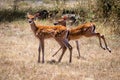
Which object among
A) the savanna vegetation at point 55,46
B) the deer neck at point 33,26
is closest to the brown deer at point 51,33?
the deer neck at point 33,26

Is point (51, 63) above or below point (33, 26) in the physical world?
below

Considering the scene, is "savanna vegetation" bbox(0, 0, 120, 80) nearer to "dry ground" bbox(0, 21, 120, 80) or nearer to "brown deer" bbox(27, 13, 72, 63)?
"dry ground" bbox(0, 21, 120, 80)

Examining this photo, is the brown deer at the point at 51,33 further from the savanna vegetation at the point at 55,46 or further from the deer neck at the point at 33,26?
the savanna vegetation at the point at 55,46

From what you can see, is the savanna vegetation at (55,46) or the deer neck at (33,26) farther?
the deer neck at (33,26)

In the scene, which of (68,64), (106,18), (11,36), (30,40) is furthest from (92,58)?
(106,18)

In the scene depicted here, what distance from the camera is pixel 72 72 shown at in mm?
10352

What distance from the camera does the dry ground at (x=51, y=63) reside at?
9.95 m

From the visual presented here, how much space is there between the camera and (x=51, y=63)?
1134cm

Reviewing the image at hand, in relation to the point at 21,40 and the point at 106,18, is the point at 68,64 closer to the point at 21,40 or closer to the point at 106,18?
the point at 21,40

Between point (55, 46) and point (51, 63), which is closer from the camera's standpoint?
point (51, 63)

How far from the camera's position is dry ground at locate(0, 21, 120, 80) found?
32.7 feet

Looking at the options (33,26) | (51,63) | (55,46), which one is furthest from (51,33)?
(55,46)

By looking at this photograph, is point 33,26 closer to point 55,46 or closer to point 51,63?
point 51,63

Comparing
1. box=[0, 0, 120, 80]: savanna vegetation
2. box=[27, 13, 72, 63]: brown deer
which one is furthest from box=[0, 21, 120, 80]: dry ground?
box=[27, 13, 72, 63]: brown deer
